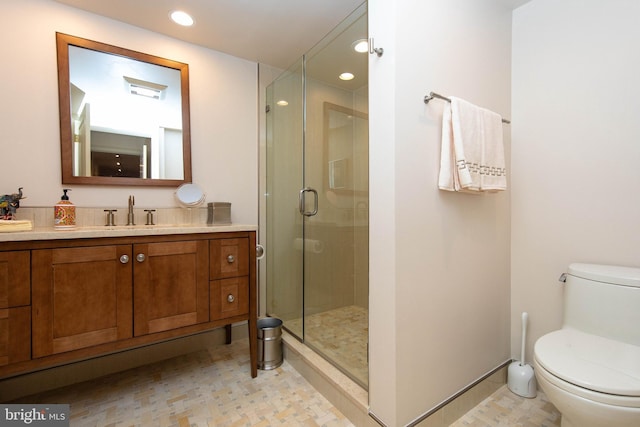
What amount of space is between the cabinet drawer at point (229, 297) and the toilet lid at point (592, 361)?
1.48 m

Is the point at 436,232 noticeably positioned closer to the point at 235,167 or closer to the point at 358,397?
the point at 358,397

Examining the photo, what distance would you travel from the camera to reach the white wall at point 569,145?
138cm

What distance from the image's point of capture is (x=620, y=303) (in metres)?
1.26

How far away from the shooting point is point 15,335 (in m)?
1.18

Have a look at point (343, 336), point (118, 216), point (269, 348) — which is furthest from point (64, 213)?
point (343, 336)

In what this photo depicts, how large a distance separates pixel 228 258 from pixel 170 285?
328 mm

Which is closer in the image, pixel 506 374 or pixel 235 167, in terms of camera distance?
pixel 506 374

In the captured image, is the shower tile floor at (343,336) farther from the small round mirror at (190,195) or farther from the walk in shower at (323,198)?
the small round mirror at (190,195)

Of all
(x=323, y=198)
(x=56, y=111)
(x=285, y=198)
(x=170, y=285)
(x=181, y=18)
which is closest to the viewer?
(x=170, y=285)

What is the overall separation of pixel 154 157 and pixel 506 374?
8.71 feet

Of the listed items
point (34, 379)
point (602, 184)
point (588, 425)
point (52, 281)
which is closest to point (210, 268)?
point (52, 281)

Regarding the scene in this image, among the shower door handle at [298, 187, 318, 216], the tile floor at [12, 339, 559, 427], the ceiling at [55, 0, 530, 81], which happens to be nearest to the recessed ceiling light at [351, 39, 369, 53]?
the ceiling at [55, 0, 530, 81]

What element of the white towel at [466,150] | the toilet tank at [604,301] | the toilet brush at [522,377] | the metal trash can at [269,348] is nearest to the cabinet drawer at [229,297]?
the metal trash can at [269,348]

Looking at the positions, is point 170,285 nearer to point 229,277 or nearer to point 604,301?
point 229,277
